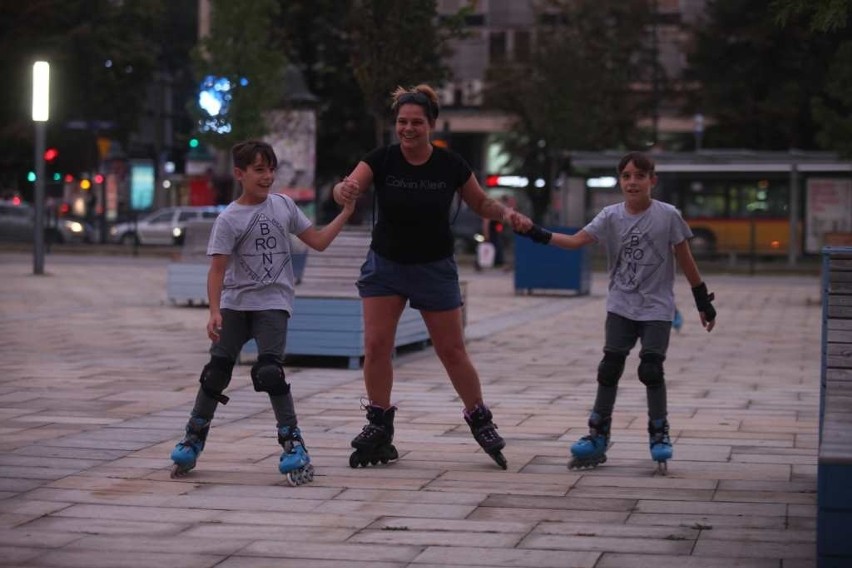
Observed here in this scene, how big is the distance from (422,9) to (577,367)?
7.58 m

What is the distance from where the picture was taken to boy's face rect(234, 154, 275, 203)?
23.6 ft

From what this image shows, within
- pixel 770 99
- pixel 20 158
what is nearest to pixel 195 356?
pixel 770 99

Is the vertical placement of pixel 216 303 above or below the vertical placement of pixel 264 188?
below

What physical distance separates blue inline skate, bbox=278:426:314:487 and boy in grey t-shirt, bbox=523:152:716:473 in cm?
128

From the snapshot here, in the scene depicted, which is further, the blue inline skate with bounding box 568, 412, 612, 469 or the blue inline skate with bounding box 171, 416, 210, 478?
the blue inline skate with bounding box 568, 412, 612, 469

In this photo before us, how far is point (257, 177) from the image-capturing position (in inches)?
284

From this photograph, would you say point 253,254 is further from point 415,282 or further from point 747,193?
point 747,193

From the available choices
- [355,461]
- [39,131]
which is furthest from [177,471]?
[39,131]

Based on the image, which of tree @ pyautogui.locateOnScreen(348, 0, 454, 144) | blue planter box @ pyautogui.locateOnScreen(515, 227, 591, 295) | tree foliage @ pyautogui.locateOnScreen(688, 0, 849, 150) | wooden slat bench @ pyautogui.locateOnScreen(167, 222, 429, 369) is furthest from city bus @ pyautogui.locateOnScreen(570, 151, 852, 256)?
wooden slat bench @ pyautogui.locateOnScreen(167, 222, 429, 369)

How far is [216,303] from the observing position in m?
7.11

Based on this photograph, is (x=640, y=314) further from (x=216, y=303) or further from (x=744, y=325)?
(x=744, y=325)

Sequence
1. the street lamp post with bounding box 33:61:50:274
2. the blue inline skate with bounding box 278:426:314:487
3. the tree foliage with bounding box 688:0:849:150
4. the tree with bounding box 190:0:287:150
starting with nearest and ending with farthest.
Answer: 1. the blue inline skate with bounding box 278:426:314:487
2. the street lamp post with bounding box 33:61:50:274
3. the tree with bounding box 190:0:287:150
4. the tree foliage with bounding box 688:0:849:150

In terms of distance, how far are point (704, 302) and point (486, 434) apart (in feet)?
3.93

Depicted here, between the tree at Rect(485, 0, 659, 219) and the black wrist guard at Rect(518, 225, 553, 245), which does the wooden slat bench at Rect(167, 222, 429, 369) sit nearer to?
the black wrist guard at Rect(518, 225, 553, 245)
